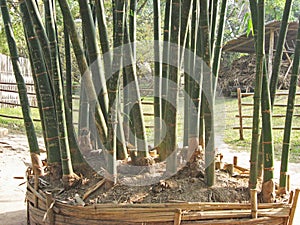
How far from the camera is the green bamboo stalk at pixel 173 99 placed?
122cm

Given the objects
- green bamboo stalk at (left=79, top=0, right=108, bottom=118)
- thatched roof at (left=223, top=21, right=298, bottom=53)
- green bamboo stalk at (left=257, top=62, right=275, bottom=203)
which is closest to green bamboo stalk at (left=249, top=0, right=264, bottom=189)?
green bamboo stalk at (left=257, top=62, right=275, bottom=203)

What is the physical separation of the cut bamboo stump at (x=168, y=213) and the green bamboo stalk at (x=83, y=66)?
0.32 m

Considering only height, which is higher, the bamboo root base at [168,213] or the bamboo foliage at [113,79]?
the bamboo foliage at [113,79]

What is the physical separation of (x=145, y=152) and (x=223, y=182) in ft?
1.06

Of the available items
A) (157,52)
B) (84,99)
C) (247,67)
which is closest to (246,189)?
(157,52)

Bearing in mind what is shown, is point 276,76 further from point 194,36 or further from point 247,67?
point 247,67

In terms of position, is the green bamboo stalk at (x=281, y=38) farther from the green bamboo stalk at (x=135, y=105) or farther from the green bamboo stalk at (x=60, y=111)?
the green bamboo stalk at (x=60, y=111)

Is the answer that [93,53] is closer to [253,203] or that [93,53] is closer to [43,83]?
[43,83]

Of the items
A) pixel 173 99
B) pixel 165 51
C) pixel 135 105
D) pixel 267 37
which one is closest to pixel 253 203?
pixel 173 99

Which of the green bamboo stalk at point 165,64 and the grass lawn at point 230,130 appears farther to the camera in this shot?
the grass lawn at point 230,130

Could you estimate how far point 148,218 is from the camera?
102 cm

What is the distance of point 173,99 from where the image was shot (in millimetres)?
1277

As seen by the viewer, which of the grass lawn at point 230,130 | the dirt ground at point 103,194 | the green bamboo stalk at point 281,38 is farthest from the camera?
the grass lawn at point 230,130

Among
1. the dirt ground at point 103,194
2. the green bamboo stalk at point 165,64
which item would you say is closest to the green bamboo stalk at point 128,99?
the green bamboo stalk at point 165,64
